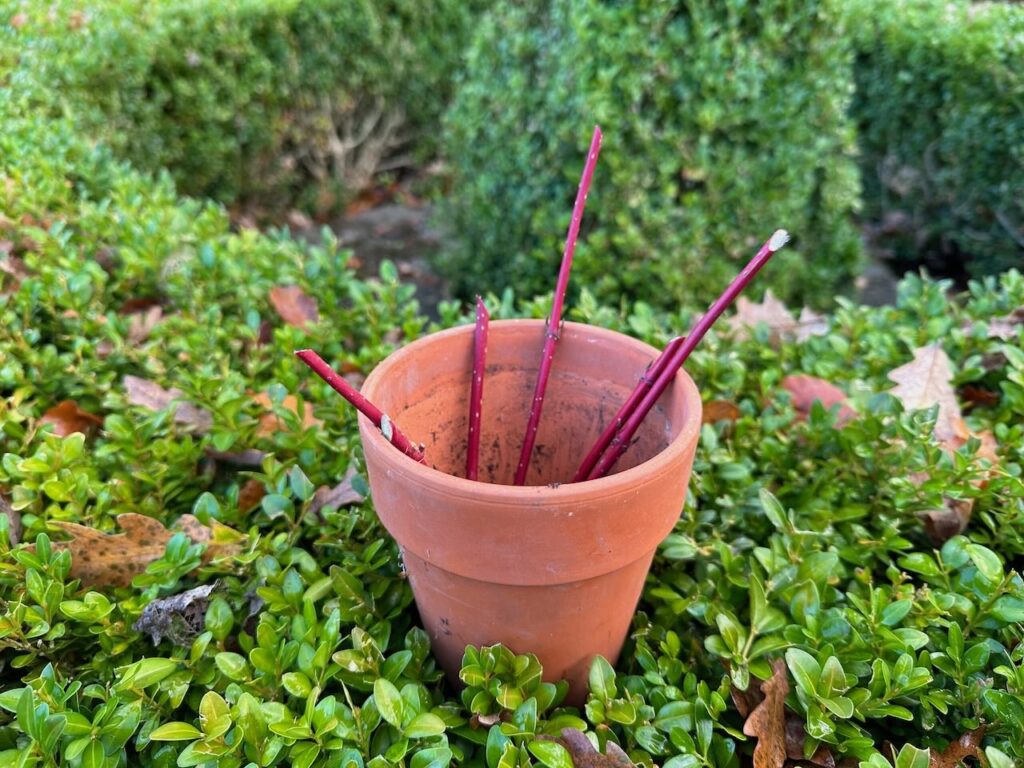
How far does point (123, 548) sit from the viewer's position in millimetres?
1423

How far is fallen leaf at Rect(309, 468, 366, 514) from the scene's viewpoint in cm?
153

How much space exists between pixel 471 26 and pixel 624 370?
180 inches

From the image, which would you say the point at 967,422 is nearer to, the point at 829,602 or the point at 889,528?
the point at 889,528

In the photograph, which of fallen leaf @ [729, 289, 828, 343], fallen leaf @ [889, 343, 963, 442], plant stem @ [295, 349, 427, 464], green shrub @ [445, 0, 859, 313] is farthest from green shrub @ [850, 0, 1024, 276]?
plant stem @ [295, 349, 427, 464]

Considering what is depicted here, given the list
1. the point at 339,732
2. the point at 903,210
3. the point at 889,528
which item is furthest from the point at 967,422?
the point at 903,210

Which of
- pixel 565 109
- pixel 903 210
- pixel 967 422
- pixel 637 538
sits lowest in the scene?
pixel 903 210

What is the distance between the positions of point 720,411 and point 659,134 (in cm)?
143

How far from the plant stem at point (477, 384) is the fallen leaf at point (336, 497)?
0.31 meters

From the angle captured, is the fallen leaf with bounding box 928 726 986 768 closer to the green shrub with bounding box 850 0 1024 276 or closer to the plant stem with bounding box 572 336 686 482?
the plant stem with bounding box 572 336 686 482

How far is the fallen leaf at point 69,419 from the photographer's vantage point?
1771 mm

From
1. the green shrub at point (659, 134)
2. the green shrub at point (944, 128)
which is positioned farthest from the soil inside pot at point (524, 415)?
the green shrub at point (944, 128)

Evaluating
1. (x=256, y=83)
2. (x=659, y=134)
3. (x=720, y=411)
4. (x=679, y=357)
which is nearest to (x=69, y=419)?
(x=679, y=357)

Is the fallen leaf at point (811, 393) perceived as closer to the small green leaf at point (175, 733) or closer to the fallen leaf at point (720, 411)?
the fallen leaf at point (720, 411)

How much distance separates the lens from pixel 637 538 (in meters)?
1.09
